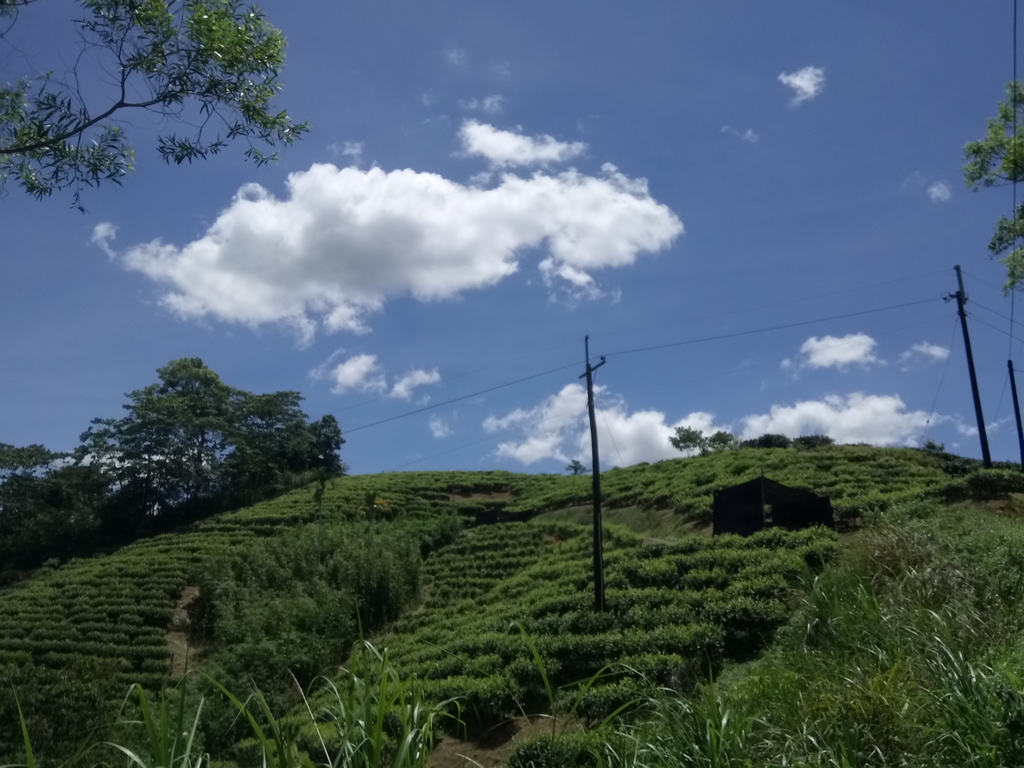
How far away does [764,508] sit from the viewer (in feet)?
80.3

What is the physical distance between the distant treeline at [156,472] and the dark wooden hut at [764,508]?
2945 centimetres

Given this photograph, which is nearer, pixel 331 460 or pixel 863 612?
pixel 863 612

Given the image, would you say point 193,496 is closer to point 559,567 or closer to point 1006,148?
point 559,567

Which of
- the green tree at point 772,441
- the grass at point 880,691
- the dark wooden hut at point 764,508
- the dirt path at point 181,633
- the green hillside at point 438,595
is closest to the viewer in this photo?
the grass at point 880,691

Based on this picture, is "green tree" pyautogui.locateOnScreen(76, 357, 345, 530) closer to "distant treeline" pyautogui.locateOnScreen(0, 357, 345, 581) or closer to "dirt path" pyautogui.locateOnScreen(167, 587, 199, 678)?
"distant treeline" pyautogui.locateOnScreen(0, 357, 345, 581)

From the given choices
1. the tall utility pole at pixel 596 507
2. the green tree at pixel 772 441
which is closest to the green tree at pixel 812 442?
the green tree at pixel 772 441

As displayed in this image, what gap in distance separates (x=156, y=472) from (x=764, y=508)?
135ft

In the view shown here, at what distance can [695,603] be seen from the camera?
18.7 m

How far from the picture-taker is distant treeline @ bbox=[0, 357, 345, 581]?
4925cm

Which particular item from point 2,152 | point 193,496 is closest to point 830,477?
point 2,152

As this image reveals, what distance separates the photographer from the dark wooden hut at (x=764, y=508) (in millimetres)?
23766

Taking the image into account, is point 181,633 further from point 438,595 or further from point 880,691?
point 880,691

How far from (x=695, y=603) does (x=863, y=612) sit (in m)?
10.2

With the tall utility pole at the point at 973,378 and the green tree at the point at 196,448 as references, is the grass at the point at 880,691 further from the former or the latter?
the green tree at the point at 196,448
